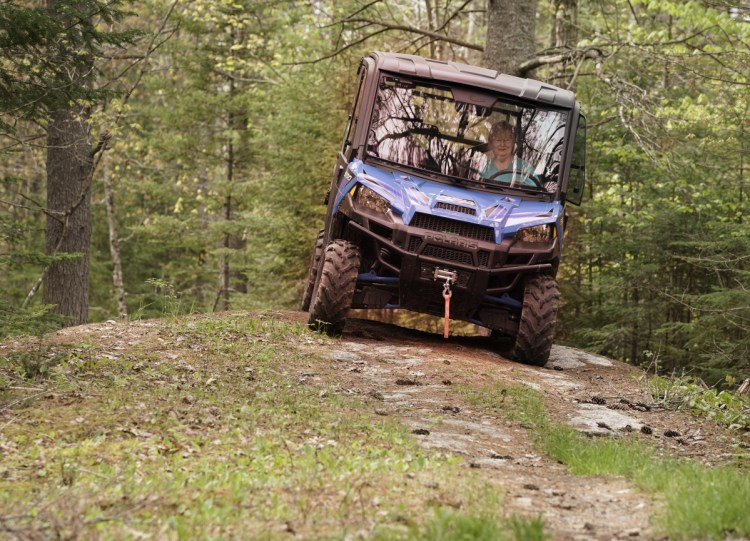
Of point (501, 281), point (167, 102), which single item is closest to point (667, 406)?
point (501, 281)

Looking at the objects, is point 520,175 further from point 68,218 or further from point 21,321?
point 68,218

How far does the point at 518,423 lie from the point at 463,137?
4.45 m

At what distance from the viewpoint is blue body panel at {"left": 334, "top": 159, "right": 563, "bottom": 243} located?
963cm

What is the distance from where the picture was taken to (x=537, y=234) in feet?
32.6

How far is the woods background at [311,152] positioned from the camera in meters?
10.8

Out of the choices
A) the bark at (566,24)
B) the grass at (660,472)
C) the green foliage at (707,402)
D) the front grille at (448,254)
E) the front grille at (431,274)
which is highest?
the bark at (566,24)

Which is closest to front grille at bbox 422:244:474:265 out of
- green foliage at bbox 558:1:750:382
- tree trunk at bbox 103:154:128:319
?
green foliage at bbox 558:1:750:382

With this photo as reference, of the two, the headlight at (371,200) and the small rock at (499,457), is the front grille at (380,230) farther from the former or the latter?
the small rock at (499,457)

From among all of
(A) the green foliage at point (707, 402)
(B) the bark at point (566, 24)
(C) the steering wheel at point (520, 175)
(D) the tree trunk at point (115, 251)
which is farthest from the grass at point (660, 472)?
(D) the tree trunk at point (115, 251)

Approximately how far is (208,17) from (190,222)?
5.20m

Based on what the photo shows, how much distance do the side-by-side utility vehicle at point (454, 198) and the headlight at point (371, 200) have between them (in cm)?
1

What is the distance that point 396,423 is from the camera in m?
6.53

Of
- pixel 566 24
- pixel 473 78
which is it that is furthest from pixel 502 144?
pixel 566 24

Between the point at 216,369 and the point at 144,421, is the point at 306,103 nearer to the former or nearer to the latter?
the point at 216,369
